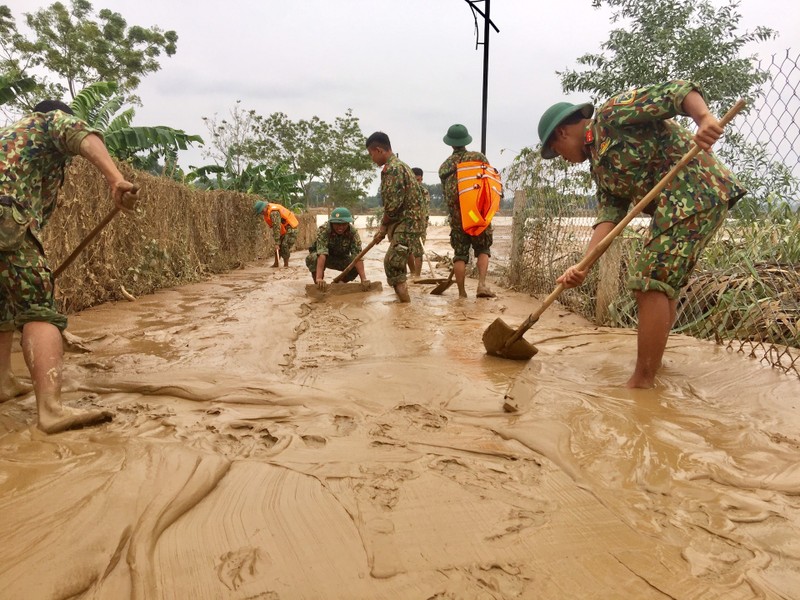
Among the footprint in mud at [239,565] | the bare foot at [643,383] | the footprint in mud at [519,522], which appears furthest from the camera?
the bare foot at [643,383]

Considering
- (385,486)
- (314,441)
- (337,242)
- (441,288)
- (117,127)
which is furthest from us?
(117,127)

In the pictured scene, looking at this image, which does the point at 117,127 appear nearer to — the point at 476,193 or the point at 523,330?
the point at 476,193

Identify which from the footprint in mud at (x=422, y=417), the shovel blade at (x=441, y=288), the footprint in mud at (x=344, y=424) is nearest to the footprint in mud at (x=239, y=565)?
the footprint in mud at (x=344, y=424)

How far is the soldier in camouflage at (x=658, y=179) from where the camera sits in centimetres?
231

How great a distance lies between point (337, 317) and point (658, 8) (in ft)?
31.1

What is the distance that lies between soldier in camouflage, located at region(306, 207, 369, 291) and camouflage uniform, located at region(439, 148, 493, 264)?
3.81 feet

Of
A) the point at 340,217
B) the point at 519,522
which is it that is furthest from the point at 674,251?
the point at 340,217

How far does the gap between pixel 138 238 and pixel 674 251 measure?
5.80 metres

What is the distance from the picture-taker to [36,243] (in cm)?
219

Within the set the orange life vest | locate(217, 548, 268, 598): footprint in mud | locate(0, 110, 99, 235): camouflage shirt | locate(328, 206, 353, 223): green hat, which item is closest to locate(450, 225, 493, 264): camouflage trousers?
locate(328, 206, 353, 223): green hat

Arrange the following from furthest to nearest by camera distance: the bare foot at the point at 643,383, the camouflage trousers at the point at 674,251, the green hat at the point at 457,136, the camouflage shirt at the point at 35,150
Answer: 1. the green hat at the point at 457,136
2. the bare foot at the point at 643,383
3. the camouflage trousers at the point at 674,251
4. the camouflage shirt at the point at 35,150

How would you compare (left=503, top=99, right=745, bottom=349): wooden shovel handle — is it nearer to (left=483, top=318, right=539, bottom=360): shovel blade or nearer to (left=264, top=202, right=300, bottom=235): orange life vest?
(left=483, top=318, right=539, bottom=360): shovel blade

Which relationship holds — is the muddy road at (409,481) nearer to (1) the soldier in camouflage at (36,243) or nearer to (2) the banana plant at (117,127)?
(1) the soldier in camouflage at (36,243)

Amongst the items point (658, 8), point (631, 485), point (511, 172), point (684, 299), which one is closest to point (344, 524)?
point (631, 485)
